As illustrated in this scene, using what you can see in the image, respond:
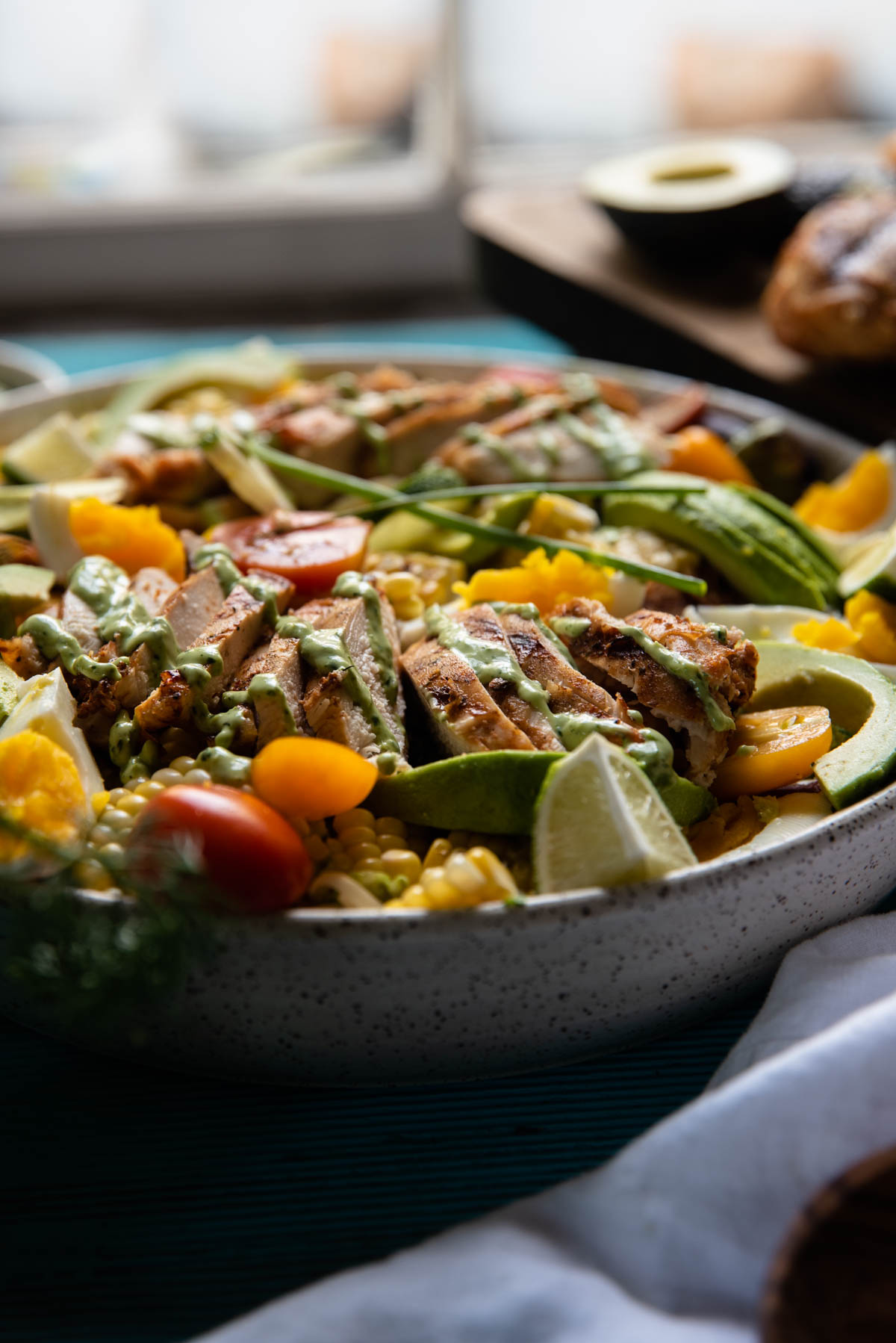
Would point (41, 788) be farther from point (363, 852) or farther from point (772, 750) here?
point (772, 750)

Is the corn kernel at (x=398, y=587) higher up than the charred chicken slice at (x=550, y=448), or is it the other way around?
the charred chicken slice at (x=550, y=448)

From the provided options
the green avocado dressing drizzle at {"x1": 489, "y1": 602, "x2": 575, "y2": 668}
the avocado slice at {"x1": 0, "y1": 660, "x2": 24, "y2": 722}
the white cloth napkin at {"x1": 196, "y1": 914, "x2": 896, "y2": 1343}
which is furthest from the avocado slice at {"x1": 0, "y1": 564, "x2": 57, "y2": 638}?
the white cloth napkin at {"x1": 196, "y1": 914, "x2": 896, "y2": 1343}

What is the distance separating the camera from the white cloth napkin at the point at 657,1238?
1757 mm

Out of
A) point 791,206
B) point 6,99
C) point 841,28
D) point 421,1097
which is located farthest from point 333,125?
point 421,1097

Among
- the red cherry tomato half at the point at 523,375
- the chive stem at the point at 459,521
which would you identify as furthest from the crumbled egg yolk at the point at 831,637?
the red cherry tomato half at the point at 523,375

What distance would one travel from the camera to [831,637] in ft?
9.61

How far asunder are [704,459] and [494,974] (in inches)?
79.8

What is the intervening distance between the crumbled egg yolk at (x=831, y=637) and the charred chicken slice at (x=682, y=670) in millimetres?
321

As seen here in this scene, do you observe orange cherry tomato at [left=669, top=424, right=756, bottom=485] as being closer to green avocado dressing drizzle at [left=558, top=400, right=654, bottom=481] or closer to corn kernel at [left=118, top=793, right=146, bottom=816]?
green avocado dressing drizzle at [left=558, top=400, right=654, bottom=481]

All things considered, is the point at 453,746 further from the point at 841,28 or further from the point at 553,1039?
the point at 841,28

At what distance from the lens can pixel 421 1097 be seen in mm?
2293

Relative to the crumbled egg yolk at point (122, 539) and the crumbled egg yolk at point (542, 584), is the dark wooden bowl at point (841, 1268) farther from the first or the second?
the crumbled egg yolk at point (122, 539)

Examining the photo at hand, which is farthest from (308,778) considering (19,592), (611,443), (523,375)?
(523,375)

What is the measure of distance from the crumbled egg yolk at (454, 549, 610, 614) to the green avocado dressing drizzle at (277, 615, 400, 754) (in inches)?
18.4
